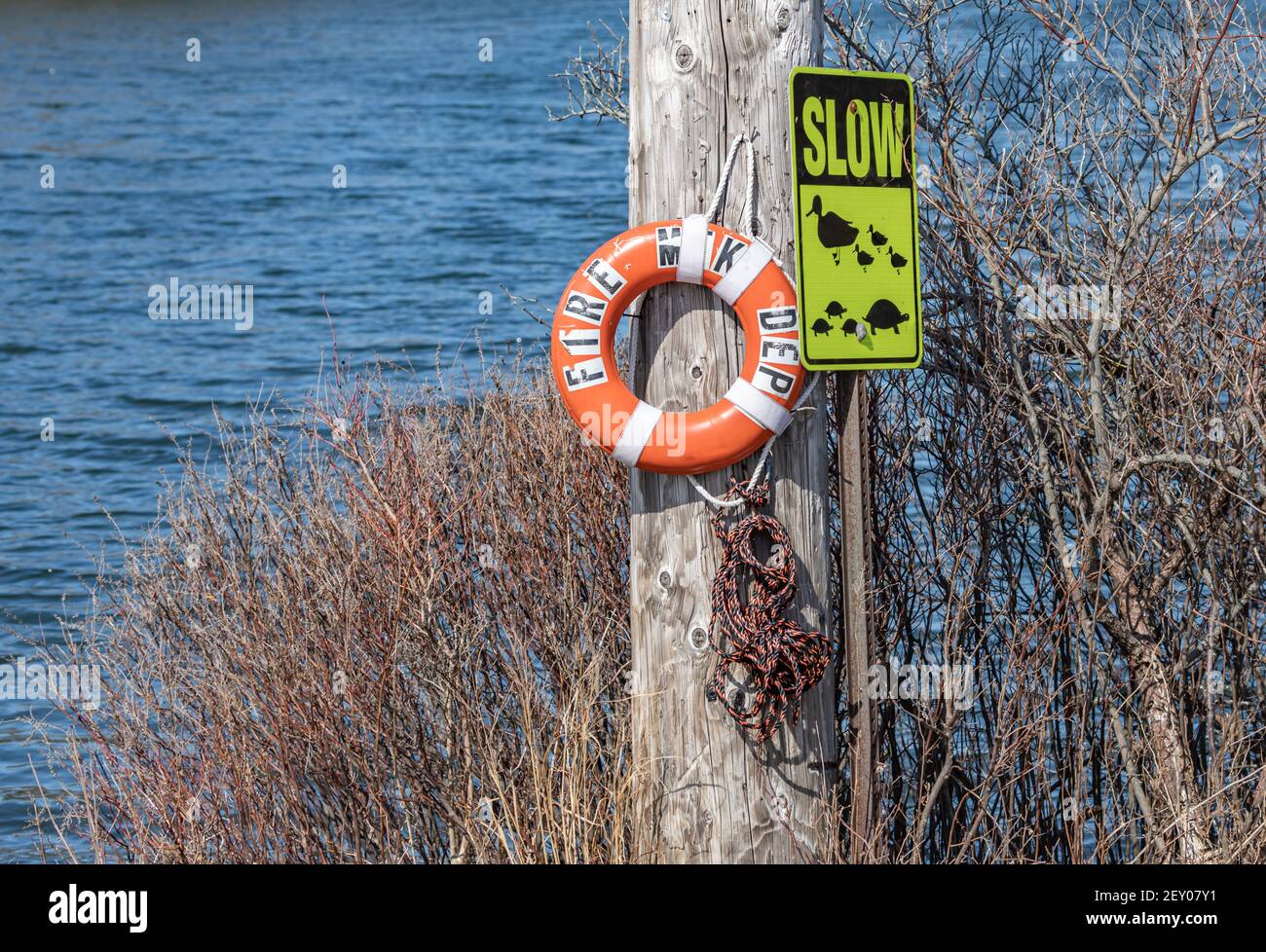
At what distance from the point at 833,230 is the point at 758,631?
102cm

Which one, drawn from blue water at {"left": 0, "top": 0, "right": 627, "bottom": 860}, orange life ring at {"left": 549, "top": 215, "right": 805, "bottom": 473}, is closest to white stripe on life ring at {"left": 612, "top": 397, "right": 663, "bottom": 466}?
orange life ring at {"left": 549, "top": 215, "right": 805, "bottom": 473}

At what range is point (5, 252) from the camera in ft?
71.7

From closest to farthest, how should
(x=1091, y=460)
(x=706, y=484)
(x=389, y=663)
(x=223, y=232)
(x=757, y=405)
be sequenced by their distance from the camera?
1. (x=757, y=405)
2. (x=706, y=484)
3. (x=389, y=663)
4. (x=1091, y=460)
5. (x=223, y=232)

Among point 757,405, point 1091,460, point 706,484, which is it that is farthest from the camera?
point 1091,460

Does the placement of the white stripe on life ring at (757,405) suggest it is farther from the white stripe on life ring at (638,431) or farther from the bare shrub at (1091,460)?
the bare shrub at (1091,460)

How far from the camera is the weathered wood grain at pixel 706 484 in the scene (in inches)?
159

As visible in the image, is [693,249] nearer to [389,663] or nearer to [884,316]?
[884,316]

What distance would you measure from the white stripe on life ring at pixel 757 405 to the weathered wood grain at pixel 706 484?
9 centimetres

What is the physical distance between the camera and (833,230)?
400cm

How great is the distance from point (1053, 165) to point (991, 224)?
50 centimetres

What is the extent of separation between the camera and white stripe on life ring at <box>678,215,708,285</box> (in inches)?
158

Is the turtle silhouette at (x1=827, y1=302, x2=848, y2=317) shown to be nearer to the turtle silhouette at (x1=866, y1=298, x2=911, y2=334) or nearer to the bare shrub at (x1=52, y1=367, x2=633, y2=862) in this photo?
the turtle silhouette at (x1=866, y1=298, x2=911, y2=334)

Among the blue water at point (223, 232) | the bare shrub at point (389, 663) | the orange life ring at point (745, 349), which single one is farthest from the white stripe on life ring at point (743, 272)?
the blue water at point (223, 232)

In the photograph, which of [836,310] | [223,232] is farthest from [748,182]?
[223,232]
